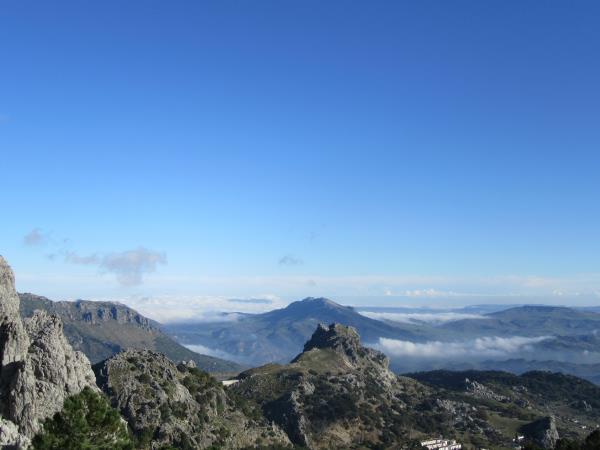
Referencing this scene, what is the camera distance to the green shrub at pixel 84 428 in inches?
2744

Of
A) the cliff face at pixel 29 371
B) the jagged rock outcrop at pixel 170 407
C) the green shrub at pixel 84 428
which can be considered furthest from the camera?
the jagged rock outcrop at pixel 170 407

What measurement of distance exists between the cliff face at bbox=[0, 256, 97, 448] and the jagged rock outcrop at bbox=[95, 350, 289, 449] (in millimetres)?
24095

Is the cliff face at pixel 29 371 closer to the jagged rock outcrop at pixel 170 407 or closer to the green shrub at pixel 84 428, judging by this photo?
the green shrub at pixel 84 428

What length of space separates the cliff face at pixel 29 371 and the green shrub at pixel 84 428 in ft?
30.0

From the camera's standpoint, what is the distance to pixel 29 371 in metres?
99.2

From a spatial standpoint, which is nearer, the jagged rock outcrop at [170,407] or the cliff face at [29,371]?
the cliff face at [29,371]

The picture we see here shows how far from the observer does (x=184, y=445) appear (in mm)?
148625

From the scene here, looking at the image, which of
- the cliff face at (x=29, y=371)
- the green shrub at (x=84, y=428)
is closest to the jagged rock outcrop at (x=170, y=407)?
the cliff face at (x=29, y=371)

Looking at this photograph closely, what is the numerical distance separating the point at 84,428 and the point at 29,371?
1358 inches

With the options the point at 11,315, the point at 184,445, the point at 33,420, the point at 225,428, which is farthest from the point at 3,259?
the point at 225,428

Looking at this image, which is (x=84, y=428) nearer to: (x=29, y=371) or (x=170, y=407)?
(x=29, y=371)

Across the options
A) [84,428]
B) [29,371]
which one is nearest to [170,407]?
[29,371]

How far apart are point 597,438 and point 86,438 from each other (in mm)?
80182

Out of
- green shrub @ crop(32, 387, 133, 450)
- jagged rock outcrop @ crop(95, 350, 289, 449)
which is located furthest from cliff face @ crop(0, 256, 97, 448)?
jagged rock outcrop @ crop(95, 350, 289, 449)
